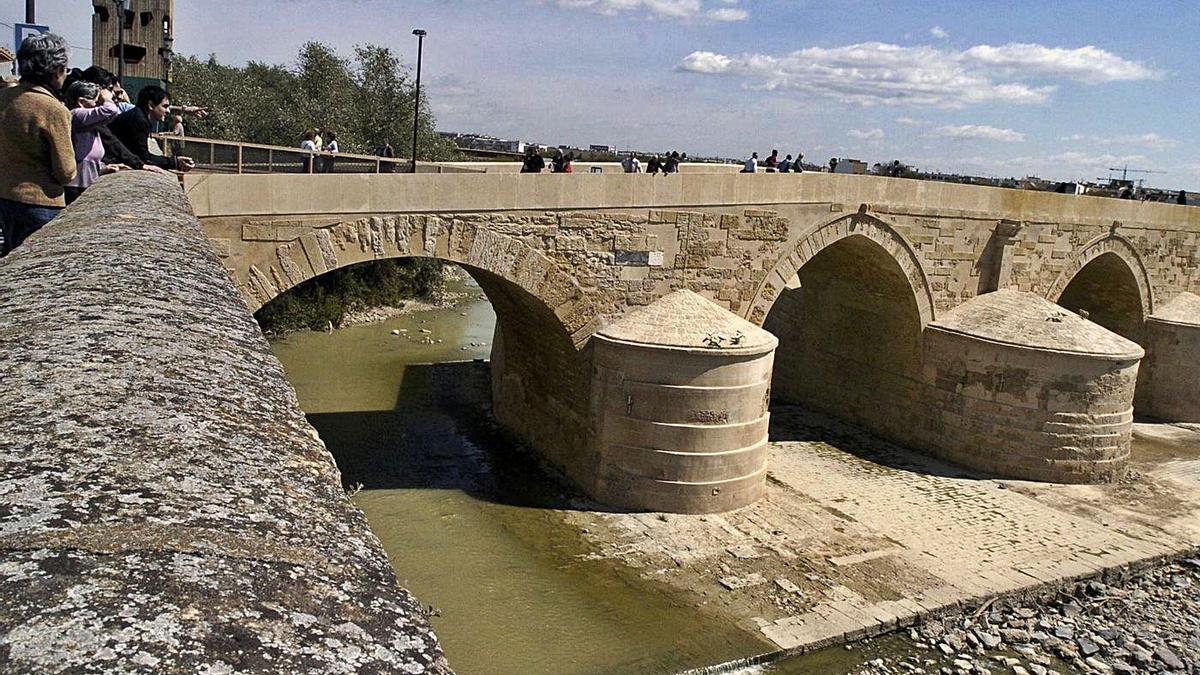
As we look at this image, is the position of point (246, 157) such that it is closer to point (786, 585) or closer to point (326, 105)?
point (786, 585)

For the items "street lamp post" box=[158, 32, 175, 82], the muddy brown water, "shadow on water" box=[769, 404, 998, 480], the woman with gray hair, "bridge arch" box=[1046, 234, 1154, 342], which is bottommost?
the muddy brown water

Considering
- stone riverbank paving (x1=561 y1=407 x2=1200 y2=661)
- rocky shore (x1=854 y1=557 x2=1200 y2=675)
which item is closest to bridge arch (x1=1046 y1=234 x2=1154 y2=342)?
stone riverbank paving (x1=561 y1=407 x2=1200 y2=661)

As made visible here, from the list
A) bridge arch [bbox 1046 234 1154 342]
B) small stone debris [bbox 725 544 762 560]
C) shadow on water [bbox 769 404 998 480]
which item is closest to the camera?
small stone debris [bbox 725 544 762 560]

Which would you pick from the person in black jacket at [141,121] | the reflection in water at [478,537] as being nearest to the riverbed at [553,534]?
the reflection in water at [478,537]

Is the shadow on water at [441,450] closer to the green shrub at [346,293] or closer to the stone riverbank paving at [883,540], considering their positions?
the stone riverbank paving at [883,540]

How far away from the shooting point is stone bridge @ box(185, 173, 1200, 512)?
9.89 meters

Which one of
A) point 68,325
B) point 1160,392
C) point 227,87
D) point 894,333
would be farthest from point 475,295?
point 68,325

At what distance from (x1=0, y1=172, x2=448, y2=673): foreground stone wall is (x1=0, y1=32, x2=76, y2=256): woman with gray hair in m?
2.35

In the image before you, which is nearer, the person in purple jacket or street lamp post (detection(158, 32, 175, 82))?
the person in purple jacket

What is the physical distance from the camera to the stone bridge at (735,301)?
9891 mm

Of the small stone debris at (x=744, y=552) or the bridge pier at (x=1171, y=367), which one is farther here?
the bridge pier at (x=1171, y=367)

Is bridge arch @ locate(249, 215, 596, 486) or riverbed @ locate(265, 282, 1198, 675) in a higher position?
bridge arch @ locate(249, 215, 596, 486)

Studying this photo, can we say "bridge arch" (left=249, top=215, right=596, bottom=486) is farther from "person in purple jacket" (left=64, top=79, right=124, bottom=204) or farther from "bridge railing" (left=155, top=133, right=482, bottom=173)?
"person in purple jacket" (left=64, top=79, right=124, bottom=204)

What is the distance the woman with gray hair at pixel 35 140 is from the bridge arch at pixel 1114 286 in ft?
55.2
